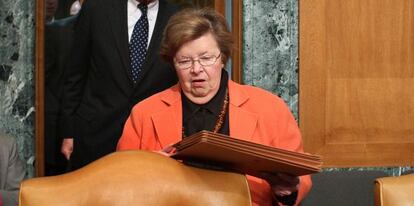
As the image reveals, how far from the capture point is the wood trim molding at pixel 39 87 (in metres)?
3.49

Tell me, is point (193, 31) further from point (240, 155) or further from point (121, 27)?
point (121, 27)

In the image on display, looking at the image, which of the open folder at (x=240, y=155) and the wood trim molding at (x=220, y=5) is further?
the wood trim molding at (x=220, y=5)

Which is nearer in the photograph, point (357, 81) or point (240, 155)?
point (240, 155)

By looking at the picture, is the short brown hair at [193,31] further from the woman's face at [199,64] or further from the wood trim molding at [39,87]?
the wood trim molding at [39,87]

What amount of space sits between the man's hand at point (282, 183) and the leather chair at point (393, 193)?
13.3 inches

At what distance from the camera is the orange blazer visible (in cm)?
263

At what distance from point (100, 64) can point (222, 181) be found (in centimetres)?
162

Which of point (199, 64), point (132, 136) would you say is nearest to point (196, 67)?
point (199, 64)

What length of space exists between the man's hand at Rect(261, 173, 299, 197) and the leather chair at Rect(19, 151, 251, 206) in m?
0.36

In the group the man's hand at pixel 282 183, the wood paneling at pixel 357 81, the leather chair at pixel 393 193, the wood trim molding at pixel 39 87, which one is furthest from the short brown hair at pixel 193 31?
the wood paneling at pixel 357 81

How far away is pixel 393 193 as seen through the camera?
6.72 feet

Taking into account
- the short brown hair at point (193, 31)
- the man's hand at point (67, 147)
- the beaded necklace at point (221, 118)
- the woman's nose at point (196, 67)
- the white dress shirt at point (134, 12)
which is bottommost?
the man's hand at point (67, 147)

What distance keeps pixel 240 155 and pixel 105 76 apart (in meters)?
1.59

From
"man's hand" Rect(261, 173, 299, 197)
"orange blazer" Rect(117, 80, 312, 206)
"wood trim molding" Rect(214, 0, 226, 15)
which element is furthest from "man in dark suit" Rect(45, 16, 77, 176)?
"man's hand" Rect(261, 173, 299, 197)
